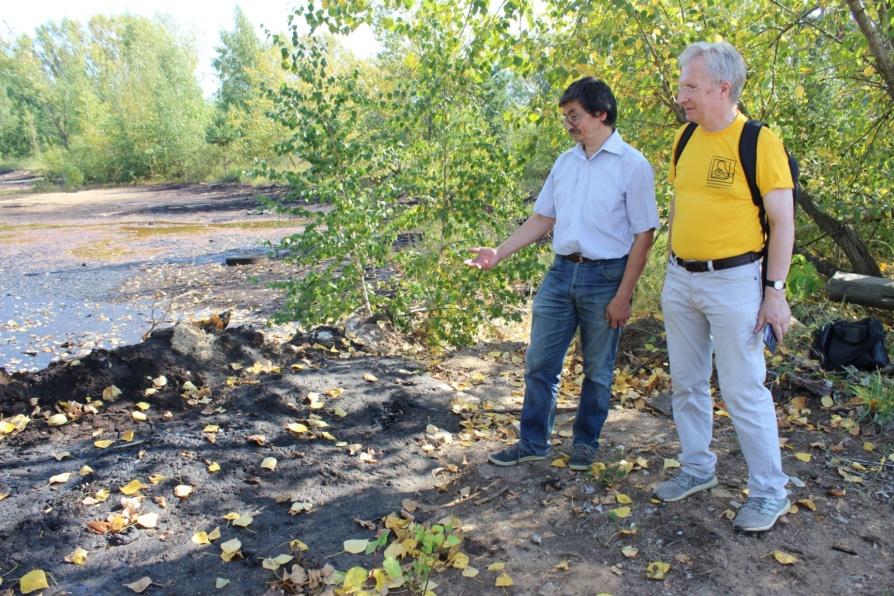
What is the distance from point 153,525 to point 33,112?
69888mm

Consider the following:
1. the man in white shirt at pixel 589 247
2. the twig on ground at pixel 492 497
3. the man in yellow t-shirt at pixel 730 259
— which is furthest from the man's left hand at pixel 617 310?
the twig on ground at pixel 492 497

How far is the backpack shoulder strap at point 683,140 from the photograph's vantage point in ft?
9.34

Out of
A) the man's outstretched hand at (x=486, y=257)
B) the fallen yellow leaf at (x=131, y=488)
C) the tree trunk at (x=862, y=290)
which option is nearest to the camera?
the fallen yellow leaf at (x=131, y=488)

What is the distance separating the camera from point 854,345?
4.71 metres

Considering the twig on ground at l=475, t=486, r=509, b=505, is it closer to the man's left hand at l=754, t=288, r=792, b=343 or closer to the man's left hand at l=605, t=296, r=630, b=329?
the man's left hand at l=605, t=296, r=630, b=329

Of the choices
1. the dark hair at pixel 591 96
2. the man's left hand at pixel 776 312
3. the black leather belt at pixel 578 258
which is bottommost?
the man's left hand at pixel 776 312

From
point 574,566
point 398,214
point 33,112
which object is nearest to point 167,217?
point 398,214

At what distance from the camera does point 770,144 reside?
2.52 metres

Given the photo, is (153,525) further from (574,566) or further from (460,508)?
(574,566)

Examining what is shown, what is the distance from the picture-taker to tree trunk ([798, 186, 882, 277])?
22.3ft

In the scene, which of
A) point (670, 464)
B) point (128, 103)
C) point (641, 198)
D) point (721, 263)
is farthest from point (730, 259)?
point (128, 103)

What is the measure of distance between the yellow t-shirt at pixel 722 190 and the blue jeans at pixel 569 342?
49 cm

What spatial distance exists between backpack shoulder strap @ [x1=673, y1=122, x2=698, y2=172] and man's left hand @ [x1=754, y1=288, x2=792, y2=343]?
68 cm

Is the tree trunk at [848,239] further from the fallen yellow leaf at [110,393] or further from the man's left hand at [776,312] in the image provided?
the fallen yellow leaf at [110,393]
